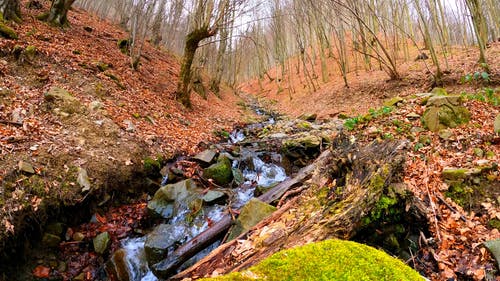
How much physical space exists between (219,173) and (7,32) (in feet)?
23.7

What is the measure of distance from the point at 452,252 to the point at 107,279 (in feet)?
15.7

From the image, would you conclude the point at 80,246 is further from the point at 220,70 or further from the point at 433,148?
the point at 220,70

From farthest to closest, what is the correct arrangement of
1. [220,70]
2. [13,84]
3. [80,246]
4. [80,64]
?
[220,70] → [80,64] → [13,84] → [80,246]

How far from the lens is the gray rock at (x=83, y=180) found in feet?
16.5

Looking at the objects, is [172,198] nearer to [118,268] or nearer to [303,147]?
[118,268]

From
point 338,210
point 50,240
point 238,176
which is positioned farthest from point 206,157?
point 338,210

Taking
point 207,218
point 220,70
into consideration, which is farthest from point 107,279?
point 220,70

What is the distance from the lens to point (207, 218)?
18.2 feet

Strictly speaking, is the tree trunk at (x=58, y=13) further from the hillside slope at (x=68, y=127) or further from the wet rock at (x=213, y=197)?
the wet rock at (x=213, y=197)


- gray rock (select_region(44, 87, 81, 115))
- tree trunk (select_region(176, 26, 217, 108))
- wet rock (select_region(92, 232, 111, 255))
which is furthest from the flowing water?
tree trunk (select_region(176, 26, 217, 108))

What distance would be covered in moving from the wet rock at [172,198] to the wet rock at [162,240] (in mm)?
460

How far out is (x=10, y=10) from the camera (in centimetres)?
910

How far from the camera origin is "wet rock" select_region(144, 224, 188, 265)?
467cm

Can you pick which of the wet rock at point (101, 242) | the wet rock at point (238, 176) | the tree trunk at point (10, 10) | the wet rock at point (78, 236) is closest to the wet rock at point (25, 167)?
the wet rock at point (78, 236)
